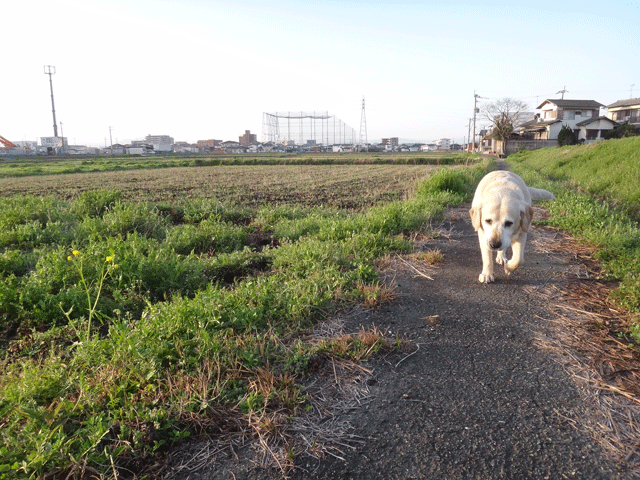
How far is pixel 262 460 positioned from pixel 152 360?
0.95 m

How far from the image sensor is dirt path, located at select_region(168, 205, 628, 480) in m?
1.78

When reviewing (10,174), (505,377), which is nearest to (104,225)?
(505,377)

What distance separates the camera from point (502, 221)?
12.9ft

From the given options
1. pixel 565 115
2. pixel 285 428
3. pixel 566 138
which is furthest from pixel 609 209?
pixel 565 115

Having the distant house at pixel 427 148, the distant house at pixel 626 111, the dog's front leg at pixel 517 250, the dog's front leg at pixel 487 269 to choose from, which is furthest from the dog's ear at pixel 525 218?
the distant house at pixel 427 148

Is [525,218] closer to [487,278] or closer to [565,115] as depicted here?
[487,278]

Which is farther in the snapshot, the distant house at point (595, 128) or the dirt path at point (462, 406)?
the distant house at point (595, 128)

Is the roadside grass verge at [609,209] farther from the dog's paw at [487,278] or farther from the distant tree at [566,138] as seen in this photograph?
the distant tree at [566,138]

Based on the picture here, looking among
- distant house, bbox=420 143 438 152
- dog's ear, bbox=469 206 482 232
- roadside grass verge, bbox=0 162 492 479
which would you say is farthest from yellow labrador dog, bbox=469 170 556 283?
distant house, bbox=420 143 438 152

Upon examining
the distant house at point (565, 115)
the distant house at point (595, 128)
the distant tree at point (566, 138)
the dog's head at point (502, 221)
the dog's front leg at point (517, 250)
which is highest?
the distant house at point (565, 115)

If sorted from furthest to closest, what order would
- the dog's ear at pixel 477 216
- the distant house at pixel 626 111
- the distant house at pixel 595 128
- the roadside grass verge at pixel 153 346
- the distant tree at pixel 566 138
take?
the distant house at pixel 626 111 → the distant house at pixel 595 128 → the distant tree at pixel 566 138 → the dog's ear at pixel 477 216 → the roadside grass verge at pixel 153 346

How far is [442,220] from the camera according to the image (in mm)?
7816

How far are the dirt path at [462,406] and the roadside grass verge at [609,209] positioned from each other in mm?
976

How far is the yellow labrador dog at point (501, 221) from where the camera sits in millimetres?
3922
